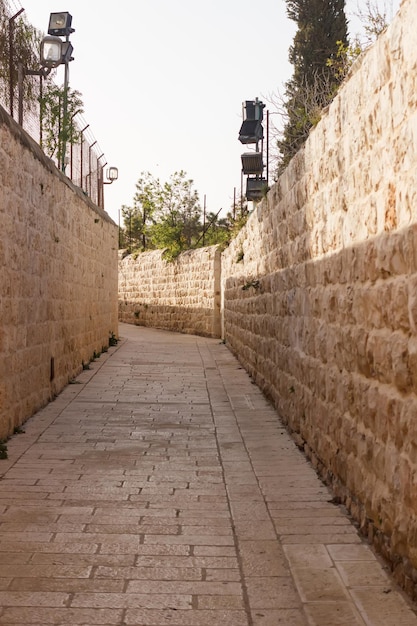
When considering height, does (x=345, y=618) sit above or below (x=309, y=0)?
below

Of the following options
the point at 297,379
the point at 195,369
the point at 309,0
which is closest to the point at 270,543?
the point at 297,379

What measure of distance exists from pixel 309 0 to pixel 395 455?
26.6m

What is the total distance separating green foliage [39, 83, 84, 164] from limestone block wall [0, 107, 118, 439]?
675 mm

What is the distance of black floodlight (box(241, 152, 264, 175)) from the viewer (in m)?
12.5

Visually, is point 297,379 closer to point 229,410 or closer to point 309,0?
point 229,410

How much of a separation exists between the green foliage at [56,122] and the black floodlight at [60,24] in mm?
798

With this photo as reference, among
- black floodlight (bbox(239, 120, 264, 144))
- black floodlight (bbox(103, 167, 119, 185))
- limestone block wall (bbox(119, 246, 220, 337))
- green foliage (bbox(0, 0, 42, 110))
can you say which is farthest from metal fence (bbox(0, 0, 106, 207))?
limestone block wall (bbox(119, 246, 220, 337))

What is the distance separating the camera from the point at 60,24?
11.2 m

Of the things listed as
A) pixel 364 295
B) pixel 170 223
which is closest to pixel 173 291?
pixel 170 223

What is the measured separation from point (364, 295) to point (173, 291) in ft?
61.8

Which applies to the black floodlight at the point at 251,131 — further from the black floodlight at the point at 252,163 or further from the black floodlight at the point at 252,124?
the black floodlight at the point at 252,163

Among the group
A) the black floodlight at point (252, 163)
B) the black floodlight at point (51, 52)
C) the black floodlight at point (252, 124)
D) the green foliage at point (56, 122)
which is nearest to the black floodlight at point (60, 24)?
the green foliage at point (56, 122)

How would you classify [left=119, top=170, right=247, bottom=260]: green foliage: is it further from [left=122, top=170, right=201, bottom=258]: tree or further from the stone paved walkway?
the stone paved walkway

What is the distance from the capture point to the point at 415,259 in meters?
3.24
